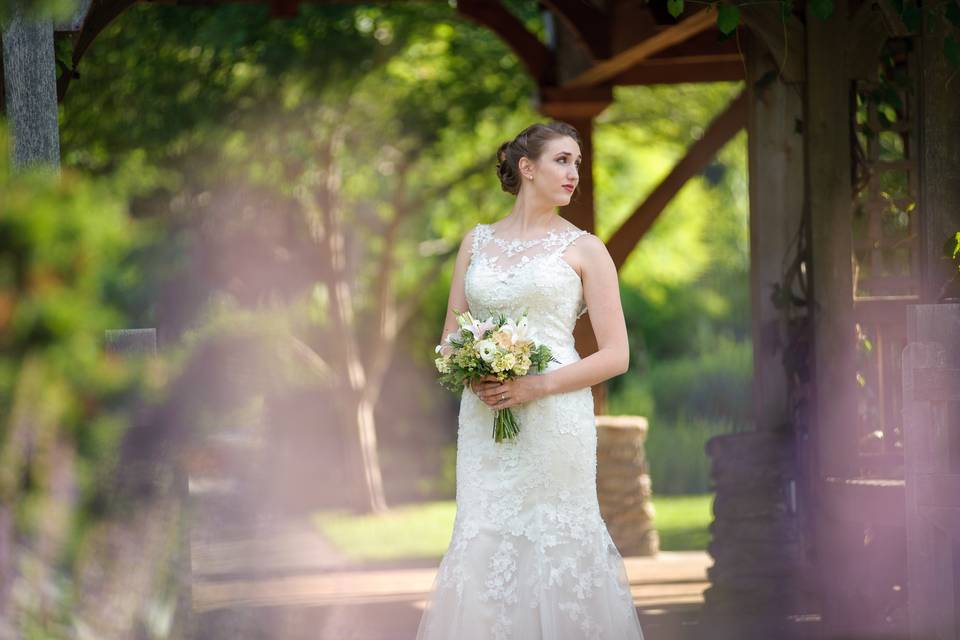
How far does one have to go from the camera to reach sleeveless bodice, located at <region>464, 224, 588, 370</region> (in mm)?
4234

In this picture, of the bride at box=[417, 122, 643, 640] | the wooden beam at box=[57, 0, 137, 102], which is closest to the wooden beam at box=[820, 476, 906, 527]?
the bride at box=[417, 122, 643, 640]

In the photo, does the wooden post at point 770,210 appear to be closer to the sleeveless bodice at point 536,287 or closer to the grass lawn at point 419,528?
the sleeveless bodice at point 536,287

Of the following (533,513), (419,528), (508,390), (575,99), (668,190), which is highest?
(575,99)

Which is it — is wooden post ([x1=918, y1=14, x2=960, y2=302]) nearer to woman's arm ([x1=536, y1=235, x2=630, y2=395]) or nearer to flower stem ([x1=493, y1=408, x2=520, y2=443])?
woman's arm ([x1=536, y1=235, x2=630, y2=395])

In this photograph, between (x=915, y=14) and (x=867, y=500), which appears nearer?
(x=915, y=14)

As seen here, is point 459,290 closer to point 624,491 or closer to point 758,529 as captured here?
point 758,529

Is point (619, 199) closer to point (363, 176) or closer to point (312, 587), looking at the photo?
point (363, 176)

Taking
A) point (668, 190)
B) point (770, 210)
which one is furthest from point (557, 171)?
point (668, 190)

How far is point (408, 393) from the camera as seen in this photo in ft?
48.9

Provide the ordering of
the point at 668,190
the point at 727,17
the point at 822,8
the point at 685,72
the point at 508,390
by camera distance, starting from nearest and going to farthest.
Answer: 1. the point at 508,390
2. the point at 822,8
3. the point at 727,17
4. the point at 668,190
5. the point at 685,72

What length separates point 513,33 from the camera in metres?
7.96

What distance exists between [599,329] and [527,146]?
63 cm

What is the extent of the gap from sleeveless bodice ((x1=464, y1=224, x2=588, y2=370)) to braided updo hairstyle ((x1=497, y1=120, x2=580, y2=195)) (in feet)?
0.83

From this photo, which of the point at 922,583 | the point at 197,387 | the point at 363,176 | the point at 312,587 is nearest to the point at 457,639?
the point at 922,583
